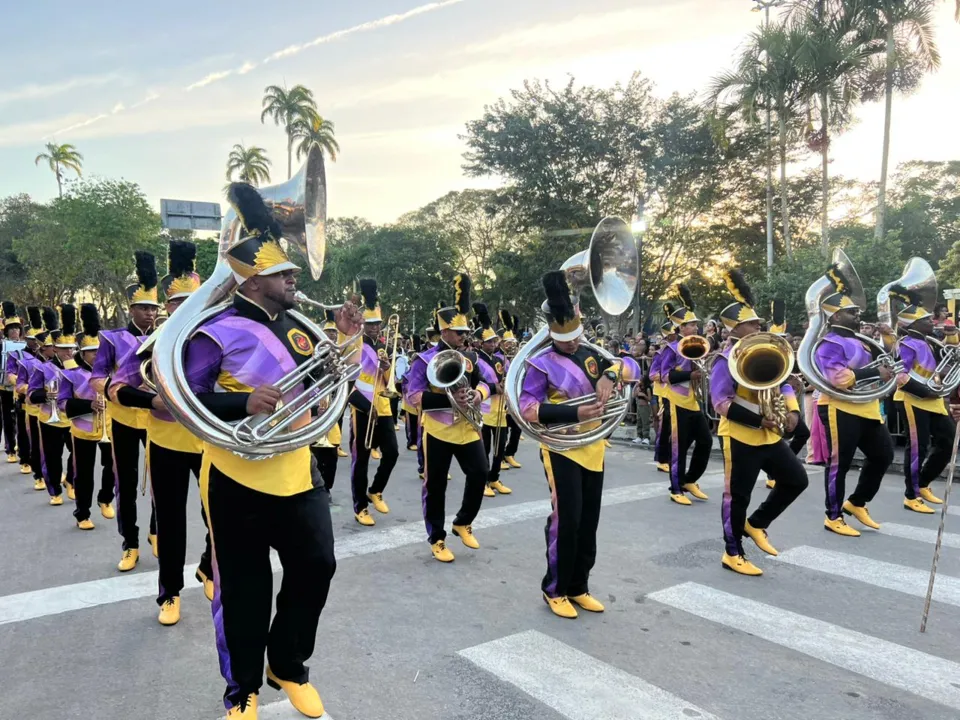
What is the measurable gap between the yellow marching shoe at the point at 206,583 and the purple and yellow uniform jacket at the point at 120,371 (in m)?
1.24

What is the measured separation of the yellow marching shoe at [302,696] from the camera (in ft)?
10.8

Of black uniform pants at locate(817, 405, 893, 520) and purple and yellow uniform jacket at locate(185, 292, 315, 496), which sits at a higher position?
purple and yellow uniform jacket at locate(185, 292, 315, 496)

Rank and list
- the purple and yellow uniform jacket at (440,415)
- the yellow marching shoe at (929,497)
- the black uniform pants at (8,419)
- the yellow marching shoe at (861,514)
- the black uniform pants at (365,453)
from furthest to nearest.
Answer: the black uniform pants at (8,419)
the yellow marching shoe at (929,497)
the black uniform pants at (365,453)
the yellow marching shoe at (861,514)
the purple and yellow uniform jacket at (440,415)

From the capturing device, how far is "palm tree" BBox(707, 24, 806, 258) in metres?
21.1

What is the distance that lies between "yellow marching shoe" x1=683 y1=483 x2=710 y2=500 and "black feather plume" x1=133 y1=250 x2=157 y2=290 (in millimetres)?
6072

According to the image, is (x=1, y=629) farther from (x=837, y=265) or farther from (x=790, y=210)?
(x=790, y=210)

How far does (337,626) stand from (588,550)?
5.57 feet

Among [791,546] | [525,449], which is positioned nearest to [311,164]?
[791,546]

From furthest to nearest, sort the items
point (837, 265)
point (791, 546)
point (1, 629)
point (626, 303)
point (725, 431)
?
point (837, 265)
point (791, 546)
point (725, 431)
point (626, 303)
point (1, 629)

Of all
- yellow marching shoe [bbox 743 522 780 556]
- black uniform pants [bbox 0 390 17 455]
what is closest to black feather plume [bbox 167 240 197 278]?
yellow marching shoe [bbox 743 522 780 556]

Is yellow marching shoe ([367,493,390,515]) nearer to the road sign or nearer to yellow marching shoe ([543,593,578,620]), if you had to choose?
yellow marching shoe ([543,593,578,620])

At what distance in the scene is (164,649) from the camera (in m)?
4.10

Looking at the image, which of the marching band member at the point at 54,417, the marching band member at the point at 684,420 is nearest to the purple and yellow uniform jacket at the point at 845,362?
the marching band member at the point at 684,420

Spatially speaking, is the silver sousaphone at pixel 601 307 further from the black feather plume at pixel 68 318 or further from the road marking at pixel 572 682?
the black feather plume at pixel 68 318
